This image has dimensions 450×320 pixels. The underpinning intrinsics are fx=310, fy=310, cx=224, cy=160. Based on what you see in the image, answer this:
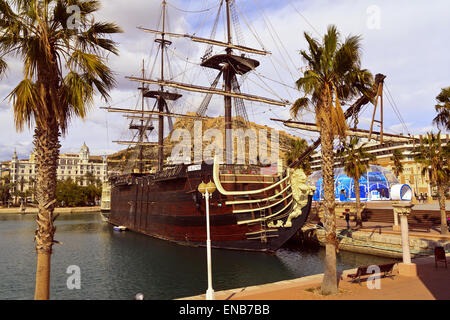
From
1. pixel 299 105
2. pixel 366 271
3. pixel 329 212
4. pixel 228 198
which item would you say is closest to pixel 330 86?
pixel 299 105

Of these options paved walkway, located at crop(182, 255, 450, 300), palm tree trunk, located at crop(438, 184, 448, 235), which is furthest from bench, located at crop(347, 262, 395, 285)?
palm tree trunk, located at crop(438, 184, 448, 235)

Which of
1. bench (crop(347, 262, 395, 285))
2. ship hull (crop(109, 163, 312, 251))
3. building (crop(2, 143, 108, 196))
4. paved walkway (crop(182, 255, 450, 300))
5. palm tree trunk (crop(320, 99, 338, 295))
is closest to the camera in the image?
paved walkway (crop(182, 255, 450, 300))

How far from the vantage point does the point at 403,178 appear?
77.6m

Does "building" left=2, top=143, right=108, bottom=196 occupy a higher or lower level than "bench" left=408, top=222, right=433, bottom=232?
higher

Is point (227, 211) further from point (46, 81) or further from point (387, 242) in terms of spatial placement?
point (46, 81)

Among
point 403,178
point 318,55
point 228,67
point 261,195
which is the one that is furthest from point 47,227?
point 403,178

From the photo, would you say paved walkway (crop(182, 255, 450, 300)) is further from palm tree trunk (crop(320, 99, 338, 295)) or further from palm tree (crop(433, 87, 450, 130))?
palm tree (crop(433, 87, 450, 130))

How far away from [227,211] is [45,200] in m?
16.1

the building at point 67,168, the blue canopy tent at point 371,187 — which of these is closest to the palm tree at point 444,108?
the blue canopy tent at point 371,187

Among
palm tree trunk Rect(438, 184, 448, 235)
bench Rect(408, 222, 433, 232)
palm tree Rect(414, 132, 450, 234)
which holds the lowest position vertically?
bench Rect(408, 222, 433, 232)

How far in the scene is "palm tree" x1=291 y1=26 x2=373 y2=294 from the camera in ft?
30.8

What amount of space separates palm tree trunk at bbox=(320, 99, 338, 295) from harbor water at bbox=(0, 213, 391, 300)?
654cm
